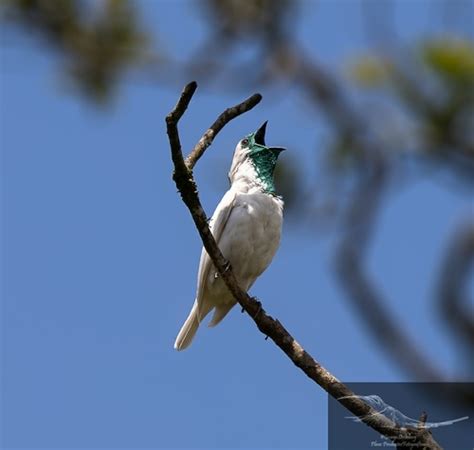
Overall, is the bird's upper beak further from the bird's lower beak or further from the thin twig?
the thin twig

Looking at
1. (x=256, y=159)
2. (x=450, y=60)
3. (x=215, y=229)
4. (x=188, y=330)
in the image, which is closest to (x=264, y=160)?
(x=256, y=159)

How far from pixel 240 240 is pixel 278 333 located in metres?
1.47

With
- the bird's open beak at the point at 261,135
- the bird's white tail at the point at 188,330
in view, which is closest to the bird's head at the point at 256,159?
the bird's open beak at the point at 261,135

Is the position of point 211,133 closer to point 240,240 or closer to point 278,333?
point 278,333

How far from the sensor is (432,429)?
3.69 m

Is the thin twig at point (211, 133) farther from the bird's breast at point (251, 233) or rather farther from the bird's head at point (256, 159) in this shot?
the bird's head at point (256, 159)

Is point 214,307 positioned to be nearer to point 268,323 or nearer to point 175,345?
point 175,345

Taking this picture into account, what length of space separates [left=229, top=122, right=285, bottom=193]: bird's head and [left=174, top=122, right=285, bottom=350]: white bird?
0.04ft

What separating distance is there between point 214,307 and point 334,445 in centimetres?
255

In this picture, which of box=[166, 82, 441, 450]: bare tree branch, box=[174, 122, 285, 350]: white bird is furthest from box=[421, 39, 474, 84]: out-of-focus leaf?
box=[174, 122, 285, 350]: white bird

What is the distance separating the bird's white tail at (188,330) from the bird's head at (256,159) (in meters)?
1.02

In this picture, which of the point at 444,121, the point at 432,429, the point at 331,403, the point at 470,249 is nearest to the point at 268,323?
the point at 331,403

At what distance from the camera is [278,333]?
444cm

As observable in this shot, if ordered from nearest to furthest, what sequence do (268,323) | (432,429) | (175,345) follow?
(432,429), (268,323), (175,345)
